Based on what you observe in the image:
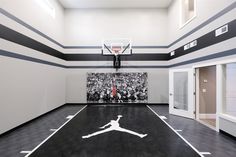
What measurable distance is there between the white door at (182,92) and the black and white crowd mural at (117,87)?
2.24m

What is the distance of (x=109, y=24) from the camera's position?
9359 millimetres

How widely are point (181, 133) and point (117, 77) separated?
5290mm

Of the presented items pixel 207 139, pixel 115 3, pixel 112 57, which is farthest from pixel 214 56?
pixel 115 3

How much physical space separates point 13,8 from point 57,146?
12.9ft

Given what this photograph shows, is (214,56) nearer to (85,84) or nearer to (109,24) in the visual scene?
(109,24)

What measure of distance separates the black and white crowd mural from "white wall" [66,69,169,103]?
0.24 m

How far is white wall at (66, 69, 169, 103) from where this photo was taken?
940 cm

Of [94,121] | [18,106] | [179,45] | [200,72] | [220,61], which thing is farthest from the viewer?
[179,45]

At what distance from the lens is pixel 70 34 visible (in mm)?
9383

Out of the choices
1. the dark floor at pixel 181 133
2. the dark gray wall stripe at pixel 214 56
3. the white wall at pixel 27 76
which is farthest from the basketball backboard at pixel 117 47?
the dark floor at pixel 181 133

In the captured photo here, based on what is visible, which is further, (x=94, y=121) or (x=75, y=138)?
(x=94, y=121)

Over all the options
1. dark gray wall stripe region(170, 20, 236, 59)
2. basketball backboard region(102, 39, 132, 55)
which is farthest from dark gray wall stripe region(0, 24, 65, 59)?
dark gray wall stripe region(170, 20, 236, 59)

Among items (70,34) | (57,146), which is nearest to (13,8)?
(57,146)

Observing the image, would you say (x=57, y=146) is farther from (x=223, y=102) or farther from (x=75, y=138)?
(x=223, y=102)
